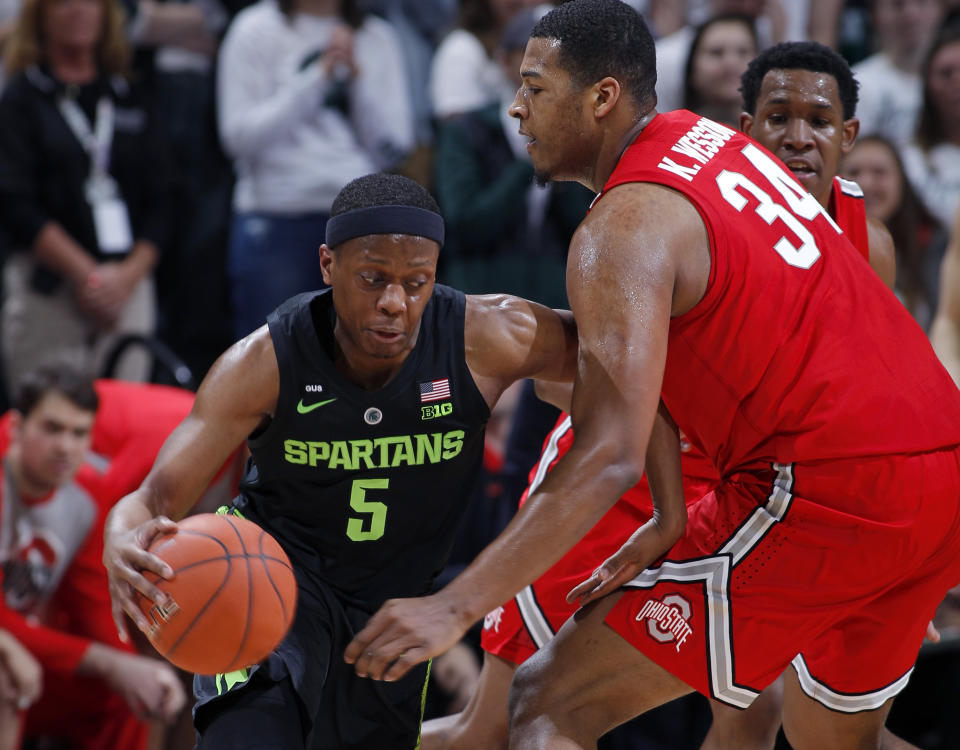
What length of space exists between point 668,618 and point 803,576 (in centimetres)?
33

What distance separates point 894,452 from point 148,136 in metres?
4.55

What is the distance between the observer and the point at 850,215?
3775 mm

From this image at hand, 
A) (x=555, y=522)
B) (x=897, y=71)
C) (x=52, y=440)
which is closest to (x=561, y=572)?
(x=555, y=522)

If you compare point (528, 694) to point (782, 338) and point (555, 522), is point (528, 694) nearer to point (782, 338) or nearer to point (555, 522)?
point (555, 522)

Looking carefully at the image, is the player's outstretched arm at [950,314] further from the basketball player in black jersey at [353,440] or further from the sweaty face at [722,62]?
the basketball player in black jersey at [353,440]

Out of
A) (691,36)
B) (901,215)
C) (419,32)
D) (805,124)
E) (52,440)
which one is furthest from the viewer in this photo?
(419,32)

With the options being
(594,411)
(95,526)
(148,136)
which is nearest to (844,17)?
(148,136)

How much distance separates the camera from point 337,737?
3.49 meters

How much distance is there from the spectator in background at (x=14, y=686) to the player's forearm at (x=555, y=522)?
9.39 ft

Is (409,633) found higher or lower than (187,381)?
higher

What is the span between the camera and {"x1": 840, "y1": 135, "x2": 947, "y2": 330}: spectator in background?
237 inches

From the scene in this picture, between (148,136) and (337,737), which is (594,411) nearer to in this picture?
(337,737)

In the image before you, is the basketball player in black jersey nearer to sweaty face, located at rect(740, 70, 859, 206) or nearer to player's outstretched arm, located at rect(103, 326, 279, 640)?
player's outstretched arm, located at rect(103, 326, 279, 640)

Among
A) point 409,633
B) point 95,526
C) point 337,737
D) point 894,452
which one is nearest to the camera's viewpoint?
point 409,633
